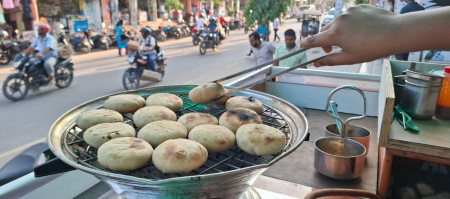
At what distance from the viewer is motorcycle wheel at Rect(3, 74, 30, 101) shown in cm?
664

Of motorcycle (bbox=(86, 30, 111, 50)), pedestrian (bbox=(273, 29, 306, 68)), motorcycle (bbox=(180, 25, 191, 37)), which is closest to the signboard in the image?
motorcycle (bbox=(86, 30, 111, 50))

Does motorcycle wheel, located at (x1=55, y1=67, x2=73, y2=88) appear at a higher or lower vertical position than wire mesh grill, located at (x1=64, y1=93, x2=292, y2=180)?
lower

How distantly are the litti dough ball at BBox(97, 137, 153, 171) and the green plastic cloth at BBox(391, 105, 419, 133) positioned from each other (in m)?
1.44

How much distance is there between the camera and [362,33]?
1.26 m

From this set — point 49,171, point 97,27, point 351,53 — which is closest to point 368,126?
point 351,53

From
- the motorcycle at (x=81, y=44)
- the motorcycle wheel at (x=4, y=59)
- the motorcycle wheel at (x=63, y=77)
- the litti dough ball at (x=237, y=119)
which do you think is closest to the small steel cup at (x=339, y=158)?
the litti dough ball at (x=237, y=119)

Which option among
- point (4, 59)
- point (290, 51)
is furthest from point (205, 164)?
point (4, 59)

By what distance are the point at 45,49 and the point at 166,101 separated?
7.05m

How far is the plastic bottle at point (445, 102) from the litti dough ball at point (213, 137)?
146cm

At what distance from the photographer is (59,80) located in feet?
25.8

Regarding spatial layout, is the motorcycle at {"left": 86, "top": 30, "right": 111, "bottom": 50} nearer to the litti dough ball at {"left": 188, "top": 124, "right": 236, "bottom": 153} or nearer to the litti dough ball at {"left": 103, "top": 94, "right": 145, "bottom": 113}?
A: the litti dough ball at {"left": 103, "top": 94, "right": 145, "bottom": 113}

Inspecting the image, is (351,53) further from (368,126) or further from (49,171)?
(368,126)

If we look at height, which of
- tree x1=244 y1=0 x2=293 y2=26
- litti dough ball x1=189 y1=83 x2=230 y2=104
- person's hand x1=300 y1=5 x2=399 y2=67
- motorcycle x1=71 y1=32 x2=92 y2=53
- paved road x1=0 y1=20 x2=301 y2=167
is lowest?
paved road x1=0 y1=20 x2=301 y2=167

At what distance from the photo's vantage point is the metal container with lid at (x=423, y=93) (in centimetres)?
191
